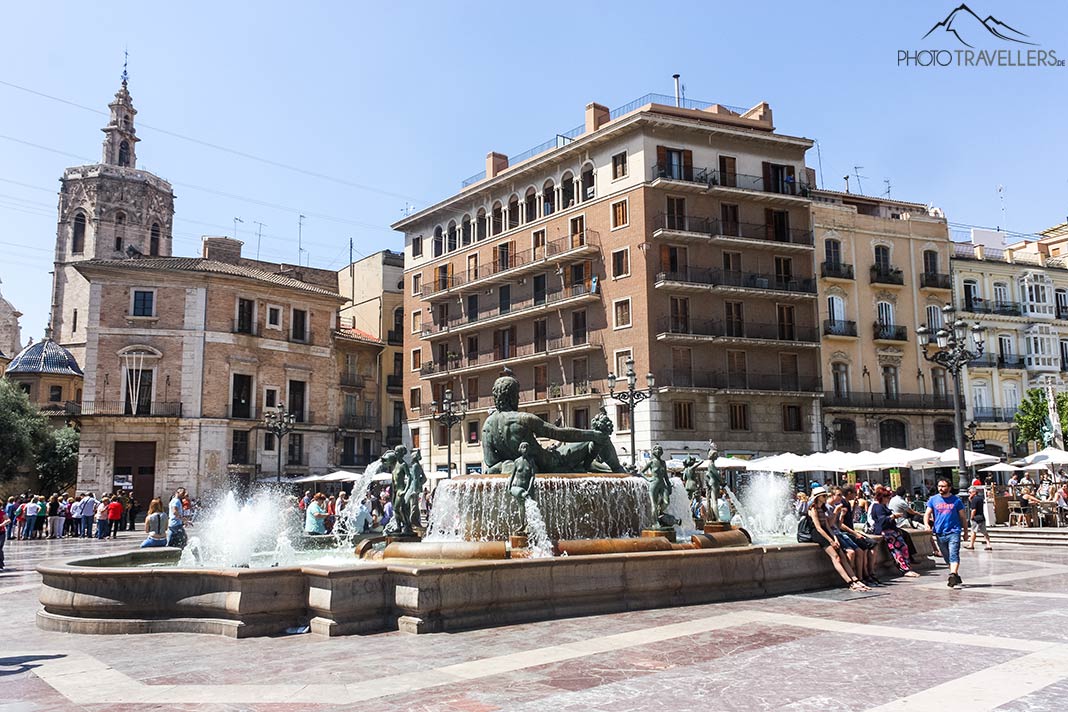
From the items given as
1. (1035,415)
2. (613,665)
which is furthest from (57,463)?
(1035,415)

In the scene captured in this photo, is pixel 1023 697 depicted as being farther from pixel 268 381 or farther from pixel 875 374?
pixel 268 381

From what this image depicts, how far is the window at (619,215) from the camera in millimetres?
39531

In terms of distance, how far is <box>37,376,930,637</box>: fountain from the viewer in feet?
28.8

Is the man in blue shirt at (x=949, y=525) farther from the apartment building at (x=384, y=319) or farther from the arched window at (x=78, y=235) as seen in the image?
the arched window at (x=78, y=235)

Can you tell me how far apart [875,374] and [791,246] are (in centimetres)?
785

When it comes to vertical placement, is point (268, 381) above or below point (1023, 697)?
above

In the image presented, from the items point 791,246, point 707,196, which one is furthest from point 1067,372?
point 707,196

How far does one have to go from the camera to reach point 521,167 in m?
44.5

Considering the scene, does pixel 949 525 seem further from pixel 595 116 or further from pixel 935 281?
pixel 935 281

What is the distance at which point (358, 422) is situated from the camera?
49.8 metres

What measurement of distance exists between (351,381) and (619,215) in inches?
767

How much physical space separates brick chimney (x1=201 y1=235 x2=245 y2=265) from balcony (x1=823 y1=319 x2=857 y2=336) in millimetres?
34330

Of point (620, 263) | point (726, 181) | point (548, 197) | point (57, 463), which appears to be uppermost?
point (548, 197)

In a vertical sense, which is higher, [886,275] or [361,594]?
[886,275]
